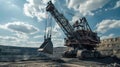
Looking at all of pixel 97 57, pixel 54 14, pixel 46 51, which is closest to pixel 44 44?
pixel 46 51

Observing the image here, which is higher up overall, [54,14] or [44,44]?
[54,14]

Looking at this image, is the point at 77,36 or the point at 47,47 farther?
the point at 77,36

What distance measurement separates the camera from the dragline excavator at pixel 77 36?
5741cm

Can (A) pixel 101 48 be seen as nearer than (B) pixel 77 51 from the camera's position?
No

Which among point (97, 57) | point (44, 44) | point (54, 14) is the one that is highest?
point (54, 14)

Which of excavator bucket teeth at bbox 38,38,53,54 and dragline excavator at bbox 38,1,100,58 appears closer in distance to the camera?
excavator bucket teeth at bbox 38,38,53,54

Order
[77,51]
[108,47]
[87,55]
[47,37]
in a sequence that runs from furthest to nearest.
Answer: [108,47] → [77,51] → [87,55] → [47,37]

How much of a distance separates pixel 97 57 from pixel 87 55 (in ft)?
14.0

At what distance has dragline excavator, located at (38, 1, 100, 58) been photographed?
5741cm

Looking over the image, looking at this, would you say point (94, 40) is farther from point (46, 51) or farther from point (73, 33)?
point (46, 51)

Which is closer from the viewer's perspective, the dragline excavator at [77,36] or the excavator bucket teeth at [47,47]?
the excavator bucket teeth at [47,47]

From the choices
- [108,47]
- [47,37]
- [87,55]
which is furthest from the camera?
[108,47]

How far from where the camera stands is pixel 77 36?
58.3 meters

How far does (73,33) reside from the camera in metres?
59.3
